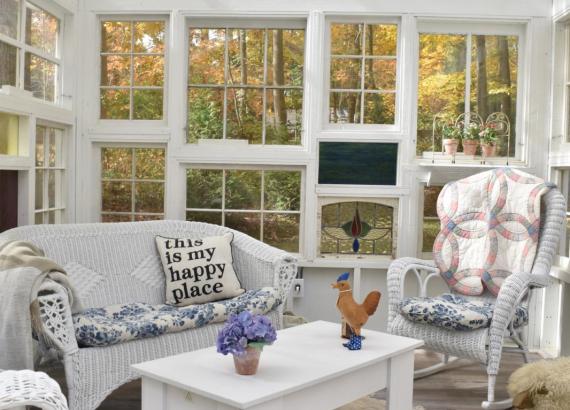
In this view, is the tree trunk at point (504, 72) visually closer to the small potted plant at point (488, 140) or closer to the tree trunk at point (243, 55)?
the small potted plant at point (488, 140)

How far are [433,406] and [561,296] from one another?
1488 millimetres

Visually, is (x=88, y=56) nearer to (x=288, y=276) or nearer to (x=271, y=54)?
(x=271, y=54)

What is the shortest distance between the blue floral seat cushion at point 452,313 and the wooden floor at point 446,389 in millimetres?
414

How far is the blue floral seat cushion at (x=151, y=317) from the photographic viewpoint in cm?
324

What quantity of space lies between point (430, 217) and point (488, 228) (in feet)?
2.46

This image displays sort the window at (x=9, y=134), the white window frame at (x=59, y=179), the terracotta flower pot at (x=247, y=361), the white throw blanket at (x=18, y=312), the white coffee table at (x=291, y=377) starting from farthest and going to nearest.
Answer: the white window frame at (x=59, y=179), the window at (x=9, y=134), the white throw blanket at (x=18, y=312), the terracotta flower pot at (x=247, y=361), the white coffee table at (x=291, y=377)

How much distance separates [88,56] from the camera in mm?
4969

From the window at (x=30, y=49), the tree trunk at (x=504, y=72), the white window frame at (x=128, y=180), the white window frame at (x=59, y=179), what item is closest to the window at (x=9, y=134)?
the window at (x=30, y=49)

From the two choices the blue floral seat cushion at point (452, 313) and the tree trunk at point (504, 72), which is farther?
the tree trunk at point (504, 72)

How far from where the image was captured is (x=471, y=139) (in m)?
4.90

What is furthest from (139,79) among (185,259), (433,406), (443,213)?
(433,406)

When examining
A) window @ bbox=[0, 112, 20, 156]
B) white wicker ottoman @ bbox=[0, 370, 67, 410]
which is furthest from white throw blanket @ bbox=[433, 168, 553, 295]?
white wicker ottoman @ bbox=[0, 370, 67, 410]

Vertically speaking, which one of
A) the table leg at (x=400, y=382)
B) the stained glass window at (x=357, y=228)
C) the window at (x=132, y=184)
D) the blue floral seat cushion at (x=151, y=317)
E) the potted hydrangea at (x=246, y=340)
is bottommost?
the table leg at (x=400, y=382)

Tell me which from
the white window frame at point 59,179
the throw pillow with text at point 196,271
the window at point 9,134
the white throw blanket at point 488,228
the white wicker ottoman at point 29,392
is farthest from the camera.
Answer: the white window frame at point 59,179
